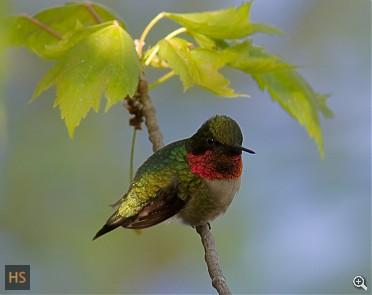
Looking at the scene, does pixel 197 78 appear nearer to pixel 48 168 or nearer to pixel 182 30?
pixel 182 30

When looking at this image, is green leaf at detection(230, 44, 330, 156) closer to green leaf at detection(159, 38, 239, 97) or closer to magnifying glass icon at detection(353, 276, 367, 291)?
green leaf at detection(159, 38, 239, 97)

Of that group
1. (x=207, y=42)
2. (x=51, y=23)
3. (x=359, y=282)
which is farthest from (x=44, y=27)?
(x=359, y=282)

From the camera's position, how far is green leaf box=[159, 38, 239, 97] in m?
1.82

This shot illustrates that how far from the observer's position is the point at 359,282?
2.97m

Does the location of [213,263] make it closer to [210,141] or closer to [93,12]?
[210,141]

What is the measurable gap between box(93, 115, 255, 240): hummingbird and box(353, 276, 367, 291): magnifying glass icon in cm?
119

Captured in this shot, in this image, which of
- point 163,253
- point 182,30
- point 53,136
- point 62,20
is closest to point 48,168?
point 53,136

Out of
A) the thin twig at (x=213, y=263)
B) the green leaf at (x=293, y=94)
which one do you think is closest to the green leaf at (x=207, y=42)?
the green leaf at (x=293, y=94)

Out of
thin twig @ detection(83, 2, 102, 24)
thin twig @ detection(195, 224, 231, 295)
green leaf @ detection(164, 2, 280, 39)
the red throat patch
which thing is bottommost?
thin twig @ detection(195, 224, 231, 295)

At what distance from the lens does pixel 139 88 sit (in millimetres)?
2100

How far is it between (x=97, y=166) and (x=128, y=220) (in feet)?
4.35

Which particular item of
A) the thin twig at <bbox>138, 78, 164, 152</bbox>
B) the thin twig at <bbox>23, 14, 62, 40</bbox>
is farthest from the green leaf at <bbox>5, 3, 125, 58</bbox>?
the thin twig at <bbox>138, 78, 164, 152</bbox>

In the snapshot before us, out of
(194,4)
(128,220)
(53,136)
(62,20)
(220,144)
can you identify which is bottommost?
(128,220)

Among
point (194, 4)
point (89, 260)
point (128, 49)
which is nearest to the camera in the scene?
point (128, 49)
